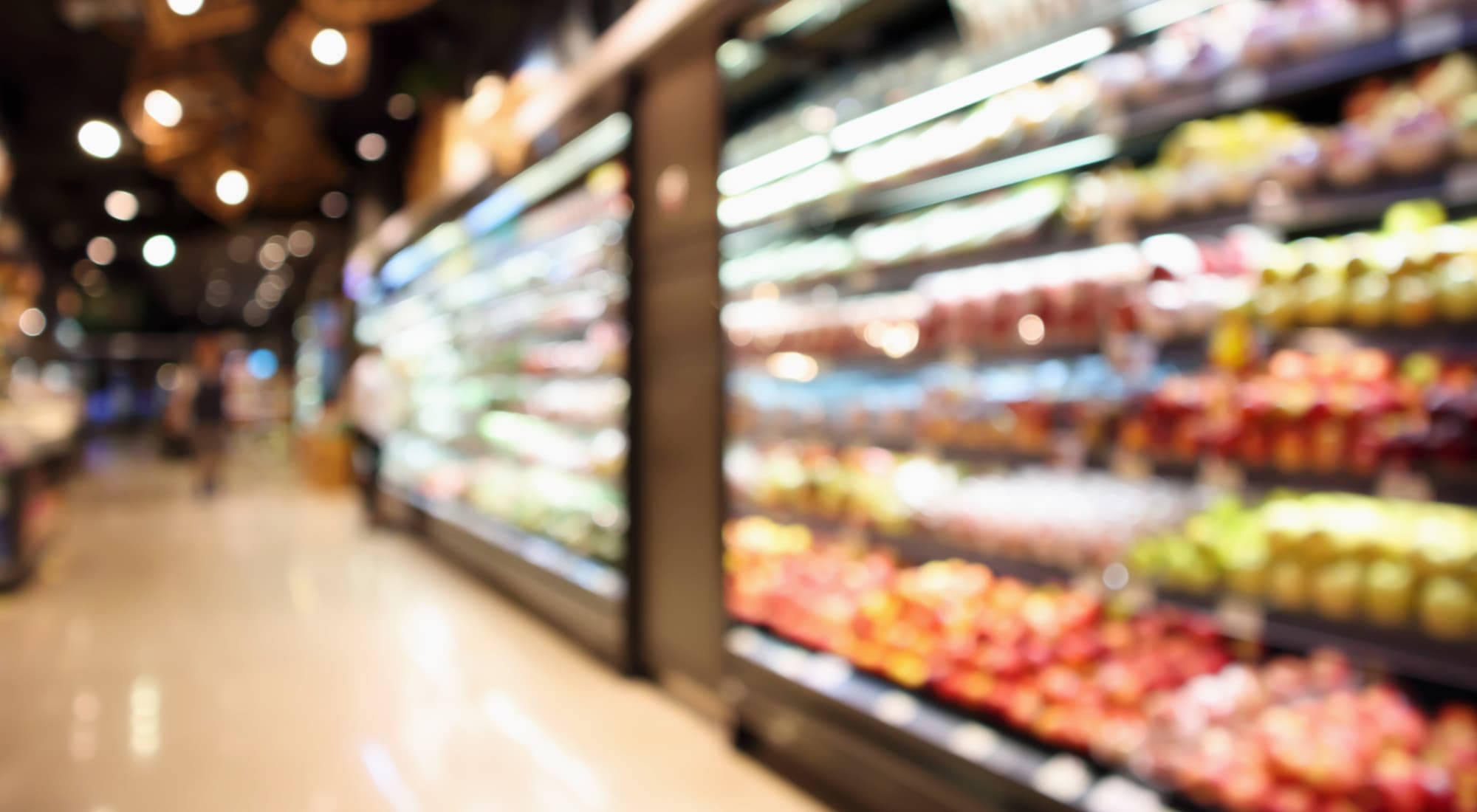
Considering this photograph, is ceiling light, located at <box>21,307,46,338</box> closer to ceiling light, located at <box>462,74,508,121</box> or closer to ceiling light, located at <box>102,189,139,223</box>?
ceiling light, located at <box>102,189,139,223</box>

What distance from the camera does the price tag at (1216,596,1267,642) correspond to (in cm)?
201

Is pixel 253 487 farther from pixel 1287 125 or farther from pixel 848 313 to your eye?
pixel 1287 125

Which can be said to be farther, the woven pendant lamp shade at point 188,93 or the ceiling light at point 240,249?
the ceiling light at point 240,249

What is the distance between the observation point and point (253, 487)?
12758 millimetres

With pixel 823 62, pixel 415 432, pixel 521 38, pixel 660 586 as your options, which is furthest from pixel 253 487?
pixel 823 62

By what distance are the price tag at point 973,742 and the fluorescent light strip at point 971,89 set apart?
185 centimetres

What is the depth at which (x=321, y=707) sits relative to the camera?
3729 millimetres

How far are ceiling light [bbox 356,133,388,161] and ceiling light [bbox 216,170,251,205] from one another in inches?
99.3

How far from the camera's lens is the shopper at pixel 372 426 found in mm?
8688

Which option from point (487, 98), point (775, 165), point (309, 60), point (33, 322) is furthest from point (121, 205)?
point (775, 165)

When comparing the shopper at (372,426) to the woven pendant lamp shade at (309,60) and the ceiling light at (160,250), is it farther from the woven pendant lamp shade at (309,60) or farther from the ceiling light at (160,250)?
the ceiling light at (160,250)

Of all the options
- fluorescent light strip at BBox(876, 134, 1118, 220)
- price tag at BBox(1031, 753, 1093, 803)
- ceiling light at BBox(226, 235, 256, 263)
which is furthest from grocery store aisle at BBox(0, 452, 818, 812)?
ceiling light at BBox(226, 235, 256, 263)

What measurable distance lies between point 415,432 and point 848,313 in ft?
21.3

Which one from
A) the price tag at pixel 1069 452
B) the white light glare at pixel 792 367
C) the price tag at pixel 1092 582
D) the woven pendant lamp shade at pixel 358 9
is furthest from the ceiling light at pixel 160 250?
the price tag at pixel 1092 582
